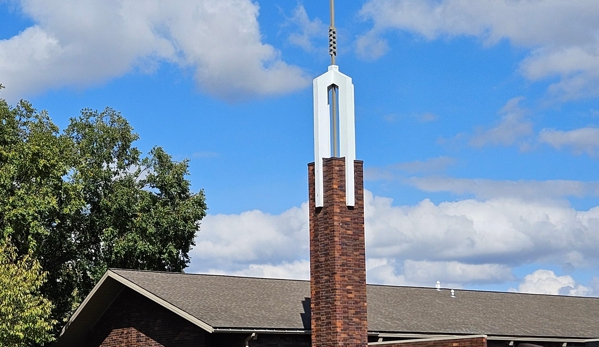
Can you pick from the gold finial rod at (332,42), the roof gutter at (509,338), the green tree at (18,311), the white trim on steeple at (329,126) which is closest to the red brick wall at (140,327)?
the green tree at (18,311)

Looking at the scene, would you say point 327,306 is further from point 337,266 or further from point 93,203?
point 93,203

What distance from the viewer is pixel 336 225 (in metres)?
19.8

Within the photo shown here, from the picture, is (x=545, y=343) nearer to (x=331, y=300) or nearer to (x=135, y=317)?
(x=331, y=300)

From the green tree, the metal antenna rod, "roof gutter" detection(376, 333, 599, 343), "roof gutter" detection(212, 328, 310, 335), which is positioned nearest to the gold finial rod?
the metal antenna rod

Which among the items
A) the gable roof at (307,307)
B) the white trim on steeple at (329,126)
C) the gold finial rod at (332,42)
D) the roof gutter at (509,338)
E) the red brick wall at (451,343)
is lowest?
the red brick wall at (451,343)

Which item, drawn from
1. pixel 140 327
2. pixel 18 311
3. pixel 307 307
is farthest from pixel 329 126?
pixel 18 311

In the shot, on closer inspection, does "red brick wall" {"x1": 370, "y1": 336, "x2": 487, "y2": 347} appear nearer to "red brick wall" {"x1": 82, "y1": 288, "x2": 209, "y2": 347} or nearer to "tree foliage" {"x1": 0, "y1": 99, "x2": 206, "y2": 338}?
"red brick wall" {"x1": 82, "y1": 288, "x2": 209, "y2": 347}

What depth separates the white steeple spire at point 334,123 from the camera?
2033 centimetres

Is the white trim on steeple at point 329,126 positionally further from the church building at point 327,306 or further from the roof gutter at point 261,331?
the roof gutter at point 261,331

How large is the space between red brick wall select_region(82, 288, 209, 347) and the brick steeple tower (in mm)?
3908

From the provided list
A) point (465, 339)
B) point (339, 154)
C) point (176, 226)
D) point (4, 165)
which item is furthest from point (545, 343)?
point (4, 165)

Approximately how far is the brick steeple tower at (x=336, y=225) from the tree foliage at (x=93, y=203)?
45.6ft

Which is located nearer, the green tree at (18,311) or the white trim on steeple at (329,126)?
the white trim on steeple at (329,126)

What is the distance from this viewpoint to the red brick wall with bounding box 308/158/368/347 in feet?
64.6
